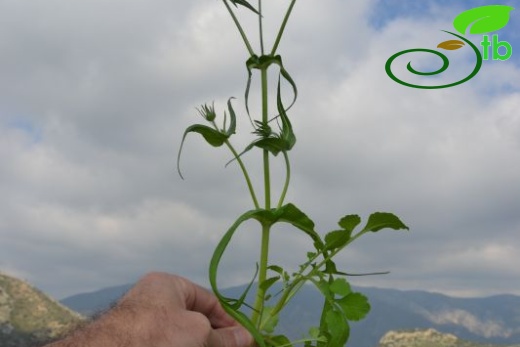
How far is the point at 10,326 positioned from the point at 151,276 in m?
137

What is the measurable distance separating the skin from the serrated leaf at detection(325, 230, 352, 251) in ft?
2.23

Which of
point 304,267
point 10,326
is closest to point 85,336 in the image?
point 304,267

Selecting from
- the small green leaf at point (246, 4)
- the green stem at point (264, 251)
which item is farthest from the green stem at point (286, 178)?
the small green leaf at point (246, 4)

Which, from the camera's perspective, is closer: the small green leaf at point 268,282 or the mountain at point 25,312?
the small green leaf at point 268,282

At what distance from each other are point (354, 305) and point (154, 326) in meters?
1.09

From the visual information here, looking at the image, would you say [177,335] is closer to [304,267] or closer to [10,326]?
[304,267]

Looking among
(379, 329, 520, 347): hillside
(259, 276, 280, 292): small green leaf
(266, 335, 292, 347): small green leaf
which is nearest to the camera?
(259, 276, 280, 292): small green leaf

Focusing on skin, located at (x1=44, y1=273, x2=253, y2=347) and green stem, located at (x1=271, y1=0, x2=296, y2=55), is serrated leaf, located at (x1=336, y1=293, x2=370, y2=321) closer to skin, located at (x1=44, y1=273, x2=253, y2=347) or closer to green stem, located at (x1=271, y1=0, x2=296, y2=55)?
skin, located at (x1=44, y1=273, x2=253, y2=347)

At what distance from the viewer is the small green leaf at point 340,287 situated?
3344 millimetres

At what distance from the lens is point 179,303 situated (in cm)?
A: 356

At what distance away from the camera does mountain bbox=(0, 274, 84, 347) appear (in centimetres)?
12421

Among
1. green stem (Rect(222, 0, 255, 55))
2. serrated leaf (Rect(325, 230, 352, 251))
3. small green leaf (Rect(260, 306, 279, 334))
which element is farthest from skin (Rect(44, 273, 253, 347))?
green stem (Rect(222, 0, 255, 55))

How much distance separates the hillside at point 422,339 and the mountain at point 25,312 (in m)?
64.2

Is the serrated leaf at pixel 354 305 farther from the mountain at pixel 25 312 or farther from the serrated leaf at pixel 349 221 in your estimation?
the mountain at pixel 25 312
